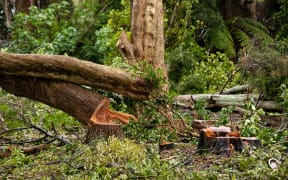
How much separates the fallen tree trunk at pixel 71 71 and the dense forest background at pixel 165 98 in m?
0.20

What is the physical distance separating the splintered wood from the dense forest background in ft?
0.32

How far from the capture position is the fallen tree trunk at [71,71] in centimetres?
591

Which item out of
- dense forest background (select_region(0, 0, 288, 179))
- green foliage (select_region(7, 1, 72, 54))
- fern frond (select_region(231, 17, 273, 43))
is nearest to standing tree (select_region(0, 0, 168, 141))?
dense forest background (select_region(0, 0, 288, 179))

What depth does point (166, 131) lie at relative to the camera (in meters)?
6.53

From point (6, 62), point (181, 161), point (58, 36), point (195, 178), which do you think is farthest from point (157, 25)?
point (58, 36)

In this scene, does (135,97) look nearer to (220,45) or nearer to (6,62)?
(6,62)

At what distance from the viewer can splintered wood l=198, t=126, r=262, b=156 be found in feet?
17.0

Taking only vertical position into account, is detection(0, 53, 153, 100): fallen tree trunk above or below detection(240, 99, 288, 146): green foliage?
above

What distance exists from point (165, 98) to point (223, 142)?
135cm

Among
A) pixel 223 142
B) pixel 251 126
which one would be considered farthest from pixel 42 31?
pixel 223 142

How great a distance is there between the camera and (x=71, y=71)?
19.6ft

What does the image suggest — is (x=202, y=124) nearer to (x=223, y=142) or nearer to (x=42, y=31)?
(x=223, y=142)

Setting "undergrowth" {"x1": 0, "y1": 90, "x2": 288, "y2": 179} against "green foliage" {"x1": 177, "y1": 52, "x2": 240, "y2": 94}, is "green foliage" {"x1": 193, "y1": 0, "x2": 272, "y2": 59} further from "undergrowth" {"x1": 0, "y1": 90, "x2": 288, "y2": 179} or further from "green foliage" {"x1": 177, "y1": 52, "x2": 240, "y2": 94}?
"undergrowth" {"x1": 0, "y1": 90, "x2": 288, "y2": 179}

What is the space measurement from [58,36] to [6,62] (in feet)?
27.5
